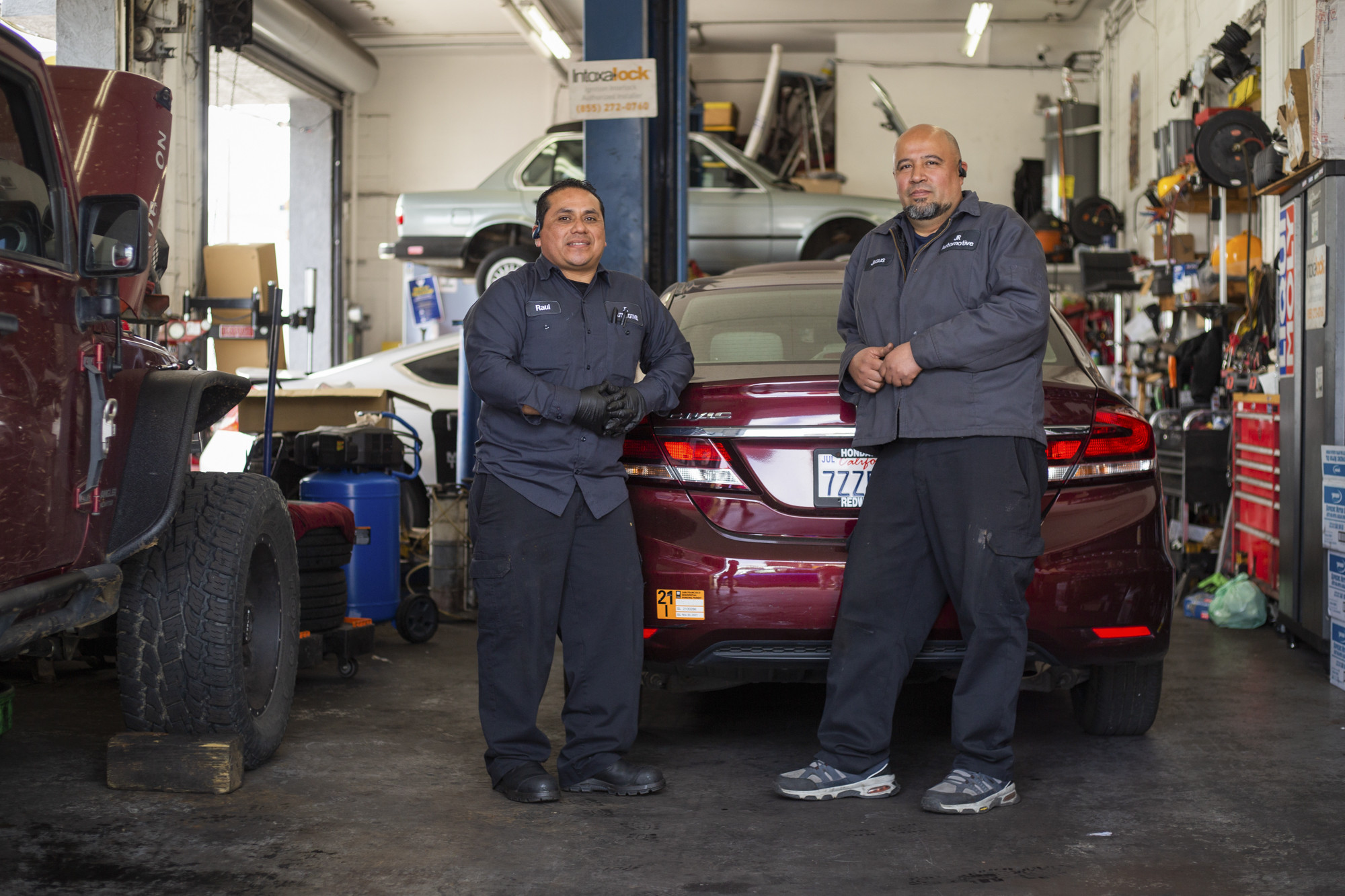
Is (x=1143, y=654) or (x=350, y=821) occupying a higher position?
(x=1143, y=654)

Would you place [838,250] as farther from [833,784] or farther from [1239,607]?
[833,784]


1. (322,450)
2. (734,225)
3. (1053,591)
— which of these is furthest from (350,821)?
(734,225)

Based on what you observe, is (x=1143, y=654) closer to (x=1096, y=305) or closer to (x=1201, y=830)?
(x=1201, y=830)

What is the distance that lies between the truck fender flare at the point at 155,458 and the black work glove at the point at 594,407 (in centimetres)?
96

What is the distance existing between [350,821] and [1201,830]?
195 cm

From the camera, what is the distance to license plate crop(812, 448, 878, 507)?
306 cm

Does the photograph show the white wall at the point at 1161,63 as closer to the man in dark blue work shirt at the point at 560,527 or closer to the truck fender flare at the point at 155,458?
the man in dark blue work shirt at the point at 560,527

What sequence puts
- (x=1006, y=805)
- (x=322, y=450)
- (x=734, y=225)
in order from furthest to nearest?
(x=734, y=225) < (x=322, y=450) < (x=1006, y=805)

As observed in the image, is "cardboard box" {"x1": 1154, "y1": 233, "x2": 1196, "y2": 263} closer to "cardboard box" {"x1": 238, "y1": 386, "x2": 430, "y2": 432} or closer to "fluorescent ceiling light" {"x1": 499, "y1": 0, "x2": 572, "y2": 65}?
"cardboard box" {"x1": 238, "y1": 386, "x2": 430, "y2": 432}

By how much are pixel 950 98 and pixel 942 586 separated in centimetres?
1361

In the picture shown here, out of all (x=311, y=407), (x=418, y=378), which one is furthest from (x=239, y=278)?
(x=311, y=407)

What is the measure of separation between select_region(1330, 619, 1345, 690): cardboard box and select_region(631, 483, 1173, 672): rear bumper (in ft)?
5.72

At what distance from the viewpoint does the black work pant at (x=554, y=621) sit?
119 inches

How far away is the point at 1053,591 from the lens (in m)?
2.96
